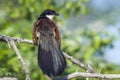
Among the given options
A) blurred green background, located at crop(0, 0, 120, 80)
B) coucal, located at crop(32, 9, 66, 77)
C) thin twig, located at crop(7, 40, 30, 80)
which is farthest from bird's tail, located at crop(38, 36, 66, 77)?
blurred green background, located at crop(0, 0, 120, 80)

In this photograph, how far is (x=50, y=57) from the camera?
12.7 feet

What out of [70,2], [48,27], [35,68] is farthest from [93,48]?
[48,27]

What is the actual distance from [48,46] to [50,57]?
14cm

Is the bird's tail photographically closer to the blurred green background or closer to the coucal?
the coucal

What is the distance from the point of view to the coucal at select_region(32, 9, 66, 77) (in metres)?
3.76

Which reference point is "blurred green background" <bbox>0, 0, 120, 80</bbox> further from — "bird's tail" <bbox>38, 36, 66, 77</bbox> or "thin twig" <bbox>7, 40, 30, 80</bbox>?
"thin twig" <bbox>7, 40, 30, 80</bbox>

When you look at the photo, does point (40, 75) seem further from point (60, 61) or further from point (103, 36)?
point (60, 61)

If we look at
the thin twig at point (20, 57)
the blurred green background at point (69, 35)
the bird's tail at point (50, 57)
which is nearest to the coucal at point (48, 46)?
the bird's tail at point (50, 57)

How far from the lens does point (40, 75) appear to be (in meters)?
5.77

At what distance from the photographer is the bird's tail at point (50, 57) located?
147 inches

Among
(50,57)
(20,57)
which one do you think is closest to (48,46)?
(50,57)

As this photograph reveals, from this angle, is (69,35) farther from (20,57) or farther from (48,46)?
(20,57)

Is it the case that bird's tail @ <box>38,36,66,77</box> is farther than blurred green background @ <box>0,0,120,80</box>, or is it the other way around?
blurred green background @ <box>0,0,120,80</box>

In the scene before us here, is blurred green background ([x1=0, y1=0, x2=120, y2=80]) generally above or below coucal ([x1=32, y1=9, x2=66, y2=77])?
below
